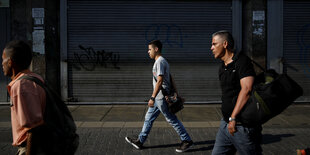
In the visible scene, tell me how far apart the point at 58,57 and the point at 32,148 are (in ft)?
27.8

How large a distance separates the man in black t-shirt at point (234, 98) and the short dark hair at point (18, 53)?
1872 mm

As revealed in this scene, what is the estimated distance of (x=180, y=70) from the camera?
10242 millimetres

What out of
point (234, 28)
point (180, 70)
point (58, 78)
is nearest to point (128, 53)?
point (180, 70)

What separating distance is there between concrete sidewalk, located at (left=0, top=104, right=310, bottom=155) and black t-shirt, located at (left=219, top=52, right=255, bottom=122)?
2160mm

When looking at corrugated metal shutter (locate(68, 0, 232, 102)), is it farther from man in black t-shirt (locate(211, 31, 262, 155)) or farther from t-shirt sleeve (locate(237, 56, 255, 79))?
t-shirt sleeve (locate(237, 56, 255, 79))

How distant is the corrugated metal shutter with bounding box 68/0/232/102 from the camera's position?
1011 centimetres

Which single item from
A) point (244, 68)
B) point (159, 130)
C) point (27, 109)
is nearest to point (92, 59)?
point (159, 130)

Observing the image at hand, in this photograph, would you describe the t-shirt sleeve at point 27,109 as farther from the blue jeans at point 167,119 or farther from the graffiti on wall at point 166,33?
the graffiti on wall at point 166,33

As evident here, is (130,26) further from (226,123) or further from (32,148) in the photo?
(32,148)

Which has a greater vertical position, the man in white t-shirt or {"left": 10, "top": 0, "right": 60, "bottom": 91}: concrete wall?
{"left": 10, "top": 0, "right": 60, "bottom": 91}: concrete wall

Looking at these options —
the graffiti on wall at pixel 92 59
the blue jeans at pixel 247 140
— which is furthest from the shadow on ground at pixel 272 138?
the graffiti on wall at pixel 92 59

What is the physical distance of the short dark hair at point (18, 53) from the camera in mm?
2385

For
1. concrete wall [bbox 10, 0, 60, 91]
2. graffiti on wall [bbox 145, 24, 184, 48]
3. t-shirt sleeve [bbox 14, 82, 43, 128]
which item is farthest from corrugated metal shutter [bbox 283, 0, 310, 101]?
t-shirt sleeve [bbox 14, 82, 43, 128]

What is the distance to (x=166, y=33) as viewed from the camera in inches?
401
